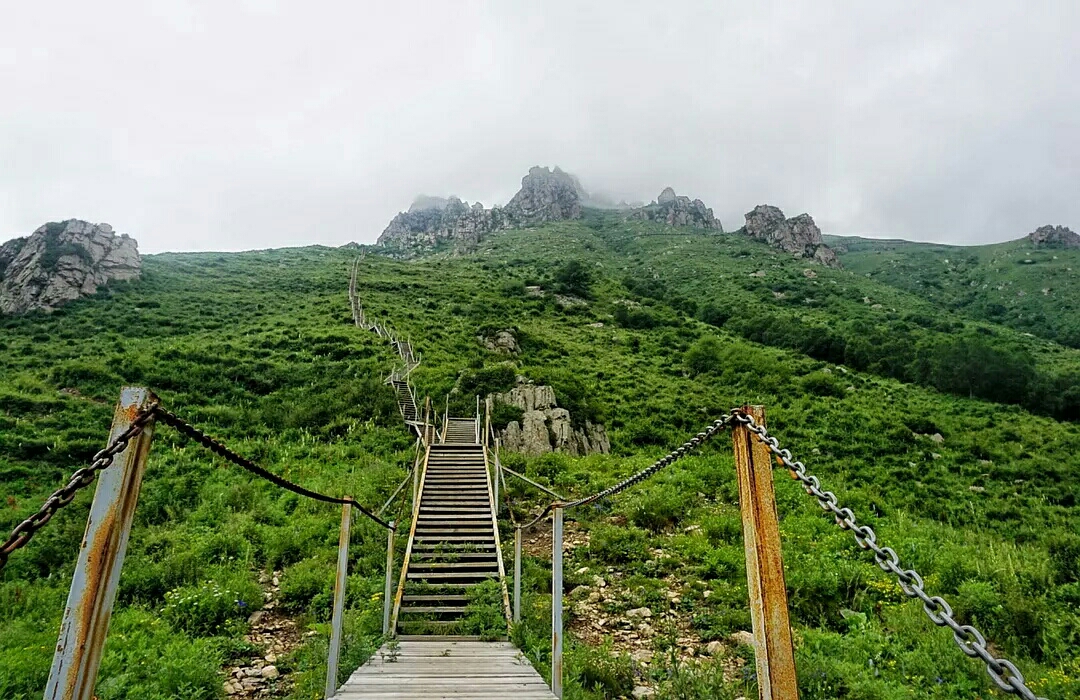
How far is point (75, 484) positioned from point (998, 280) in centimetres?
11265

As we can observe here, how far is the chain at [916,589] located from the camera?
48.8 inches

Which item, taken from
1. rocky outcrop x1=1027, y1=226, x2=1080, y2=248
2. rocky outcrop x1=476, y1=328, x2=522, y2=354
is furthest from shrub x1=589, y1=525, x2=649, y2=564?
rocky outcrop x1=1027, y1=226, x2=1080, y2=248

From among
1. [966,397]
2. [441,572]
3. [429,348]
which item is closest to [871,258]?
[966,397]

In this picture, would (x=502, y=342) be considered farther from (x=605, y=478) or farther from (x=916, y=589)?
(x=916, y=589)

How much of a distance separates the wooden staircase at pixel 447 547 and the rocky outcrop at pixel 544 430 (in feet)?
10.7

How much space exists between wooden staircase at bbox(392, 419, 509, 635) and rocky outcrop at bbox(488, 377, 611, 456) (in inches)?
128

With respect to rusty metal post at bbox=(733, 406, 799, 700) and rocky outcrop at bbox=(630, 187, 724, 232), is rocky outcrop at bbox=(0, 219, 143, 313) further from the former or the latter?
rocky outcrop at bbox=(630, 187, 724, 232)

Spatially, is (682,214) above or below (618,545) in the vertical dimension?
above

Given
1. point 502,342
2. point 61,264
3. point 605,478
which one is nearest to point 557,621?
point 605,478

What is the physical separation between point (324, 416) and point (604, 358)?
61.9 feet

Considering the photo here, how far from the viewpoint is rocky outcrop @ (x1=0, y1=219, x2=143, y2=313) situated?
35.8 meters

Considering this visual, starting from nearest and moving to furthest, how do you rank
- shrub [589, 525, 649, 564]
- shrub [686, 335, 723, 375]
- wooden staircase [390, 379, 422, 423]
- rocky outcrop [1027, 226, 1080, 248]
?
shrub [589, 525, 649, 564], wooden staircase [390, 379, 422, 423], shrub [686, 335, 723, 375], rocky outcrop [1027, 226, 1080, 248]

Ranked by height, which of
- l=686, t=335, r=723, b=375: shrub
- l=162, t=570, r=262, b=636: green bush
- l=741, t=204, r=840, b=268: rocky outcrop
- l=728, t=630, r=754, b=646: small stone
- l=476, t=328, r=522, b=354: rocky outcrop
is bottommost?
l=728, t=630, r=754, b=646: small stone

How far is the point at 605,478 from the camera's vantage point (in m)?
15.0
